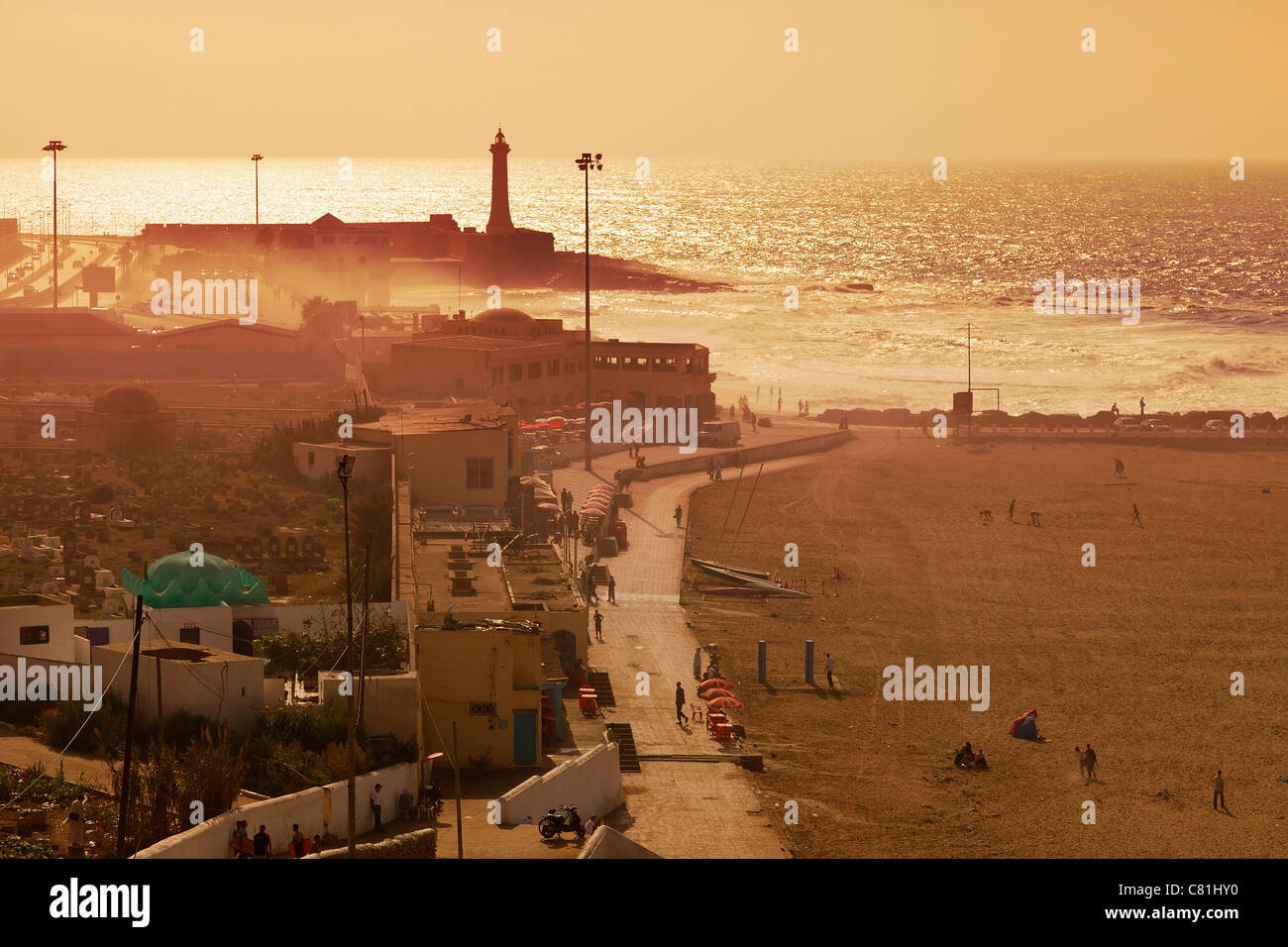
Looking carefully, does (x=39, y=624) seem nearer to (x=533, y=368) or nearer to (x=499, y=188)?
(x=533, y=368)

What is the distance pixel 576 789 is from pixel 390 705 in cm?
221

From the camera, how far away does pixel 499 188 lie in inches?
4459

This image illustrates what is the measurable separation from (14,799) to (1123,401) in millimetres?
55677

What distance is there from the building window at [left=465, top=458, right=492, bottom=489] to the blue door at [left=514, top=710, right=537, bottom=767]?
48.9 feet

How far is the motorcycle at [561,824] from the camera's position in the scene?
16.5 metres

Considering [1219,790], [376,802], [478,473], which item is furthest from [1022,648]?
[376,802]

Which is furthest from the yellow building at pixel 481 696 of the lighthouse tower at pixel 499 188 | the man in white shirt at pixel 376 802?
the lighthouse tower at pixel 499 188

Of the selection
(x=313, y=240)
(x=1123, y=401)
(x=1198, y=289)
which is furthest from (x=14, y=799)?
(x=1198, y=289)

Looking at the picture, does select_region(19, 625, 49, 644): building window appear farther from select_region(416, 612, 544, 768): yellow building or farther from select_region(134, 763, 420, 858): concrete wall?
select_region(134, 763, 420, 858): concrete wall

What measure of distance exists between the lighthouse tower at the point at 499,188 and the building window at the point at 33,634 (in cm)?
9075

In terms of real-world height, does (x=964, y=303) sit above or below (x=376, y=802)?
above

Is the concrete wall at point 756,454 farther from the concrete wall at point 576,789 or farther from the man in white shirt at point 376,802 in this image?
the man in white shirt at point 376,802
